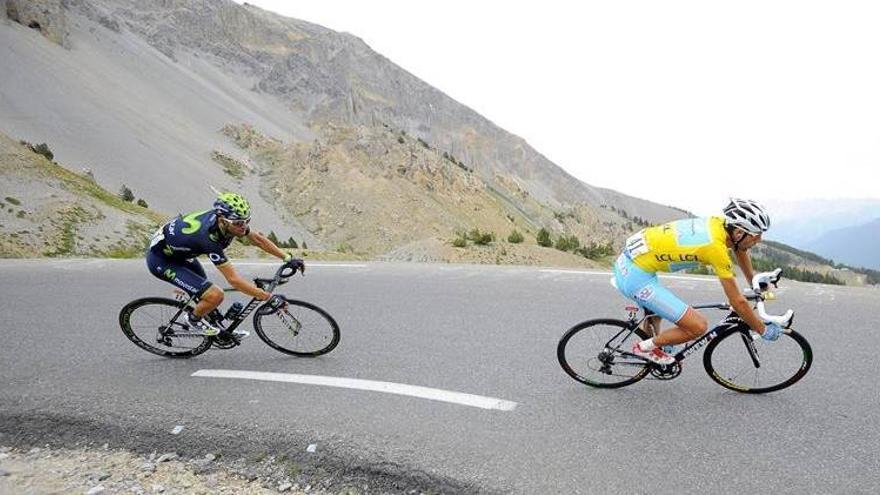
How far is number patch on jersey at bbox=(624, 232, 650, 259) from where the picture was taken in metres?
4.65

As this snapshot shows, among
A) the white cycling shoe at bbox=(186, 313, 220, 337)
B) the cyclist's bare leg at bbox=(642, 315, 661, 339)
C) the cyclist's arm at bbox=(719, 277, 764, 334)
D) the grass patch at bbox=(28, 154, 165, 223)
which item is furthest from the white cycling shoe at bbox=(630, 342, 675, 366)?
the grass patch at bbox=(28, 154, 165, 223)

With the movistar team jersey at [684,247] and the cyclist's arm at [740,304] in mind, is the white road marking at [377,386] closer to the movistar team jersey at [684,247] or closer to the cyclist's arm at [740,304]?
the movistar team jersey at [684,247]

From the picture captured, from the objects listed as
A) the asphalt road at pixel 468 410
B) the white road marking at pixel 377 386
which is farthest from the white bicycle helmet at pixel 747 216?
the white road marking at pixel 377 386

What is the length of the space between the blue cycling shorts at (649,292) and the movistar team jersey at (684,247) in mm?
70

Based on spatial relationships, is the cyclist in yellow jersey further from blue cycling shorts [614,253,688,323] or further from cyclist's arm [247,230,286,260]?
cyclist's arm [247,230,286,260]

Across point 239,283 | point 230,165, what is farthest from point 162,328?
point 230,165

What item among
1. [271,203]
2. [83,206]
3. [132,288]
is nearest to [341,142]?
[271,203]

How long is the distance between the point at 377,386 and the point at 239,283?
1.69m

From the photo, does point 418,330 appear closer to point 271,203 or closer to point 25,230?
point 25,230

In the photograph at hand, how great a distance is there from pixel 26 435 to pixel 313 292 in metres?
4.55

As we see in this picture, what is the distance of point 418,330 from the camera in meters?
6.67

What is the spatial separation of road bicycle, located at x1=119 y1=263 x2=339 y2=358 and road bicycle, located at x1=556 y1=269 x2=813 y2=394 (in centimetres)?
260

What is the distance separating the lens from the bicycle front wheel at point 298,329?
19.0ft

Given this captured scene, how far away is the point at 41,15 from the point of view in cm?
4612
